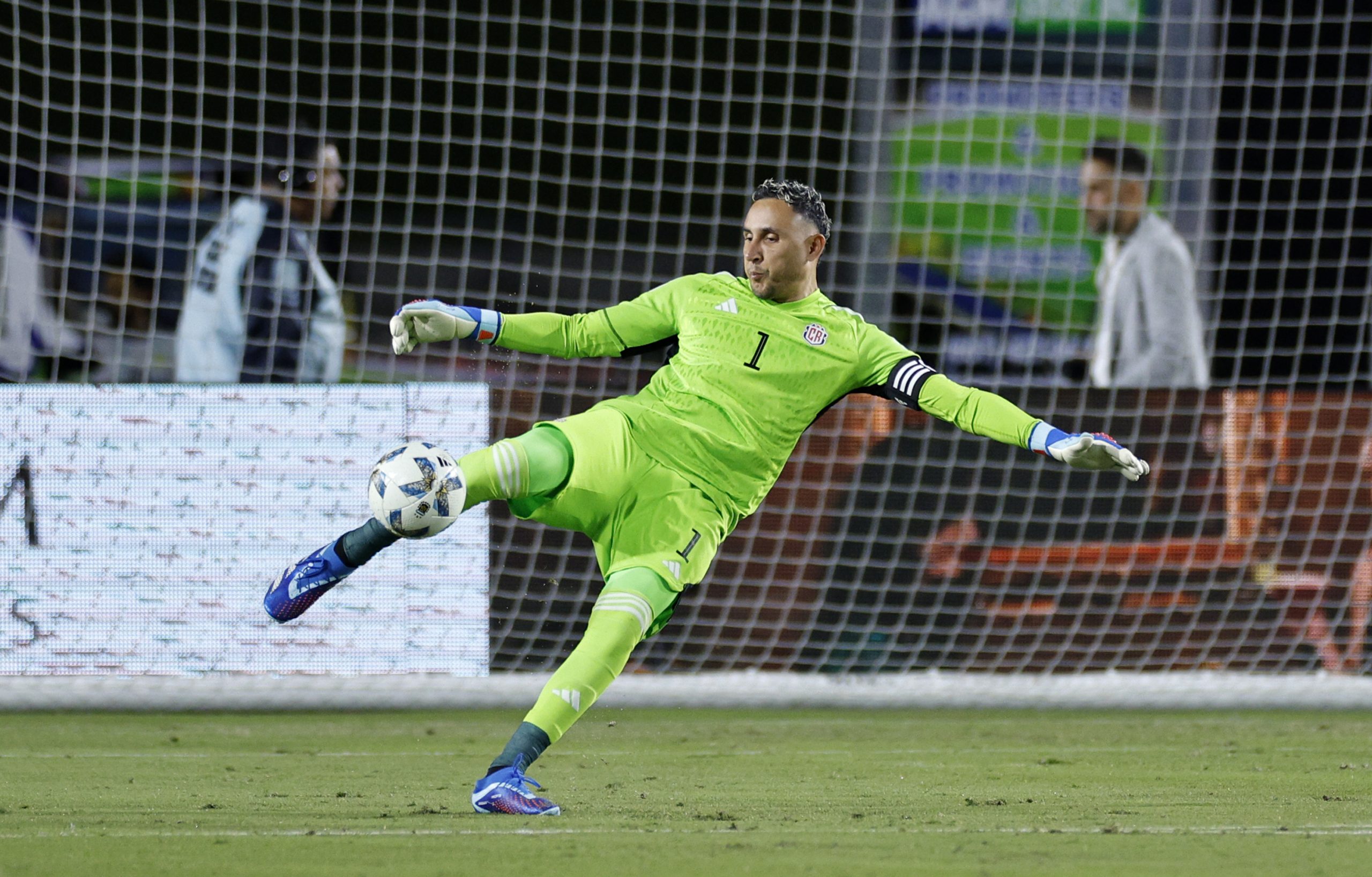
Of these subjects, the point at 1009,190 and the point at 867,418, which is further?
the point at 1009,190

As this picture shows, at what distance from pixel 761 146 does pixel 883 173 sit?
56.3 inches

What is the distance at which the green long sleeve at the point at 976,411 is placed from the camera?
4.85 m

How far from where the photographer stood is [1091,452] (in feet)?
15.1

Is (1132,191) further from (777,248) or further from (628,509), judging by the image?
(628,509)

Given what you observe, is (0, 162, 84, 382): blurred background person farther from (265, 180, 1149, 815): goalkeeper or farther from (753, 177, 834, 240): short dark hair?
(753, 177, 834, 240): short dark hair

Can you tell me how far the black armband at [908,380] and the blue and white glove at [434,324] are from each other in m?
1.14

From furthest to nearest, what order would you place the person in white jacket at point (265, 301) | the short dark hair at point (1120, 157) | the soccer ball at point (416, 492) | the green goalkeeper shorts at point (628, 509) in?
the short dark hair at point (1120, 157) < the person in white jacket at point (265, 301) < the green goalkeeper shorts at point (628, 509) < the soccer ball at point (416, 492)

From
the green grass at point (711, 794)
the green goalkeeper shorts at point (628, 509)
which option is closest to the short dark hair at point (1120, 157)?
the green grass at point (711, 794)

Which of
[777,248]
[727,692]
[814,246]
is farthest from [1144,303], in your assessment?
[777,248]

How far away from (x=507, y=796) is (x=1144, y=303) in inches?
207

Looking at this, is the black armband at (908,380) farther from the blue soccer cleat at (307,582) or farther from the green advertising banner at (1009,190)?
the green advertising banner at (1009,190)

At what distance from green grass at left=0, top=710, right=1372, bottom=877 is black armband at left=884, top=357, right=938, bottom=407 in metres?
A: 1.13

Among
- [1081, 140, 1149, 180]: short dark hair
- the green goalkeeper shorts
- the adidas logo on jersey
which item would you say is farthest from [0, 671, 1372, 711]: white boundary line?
the adidas logo on jersey

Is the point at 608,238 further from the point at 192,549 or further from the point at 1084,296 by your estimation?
the point at 192,549
